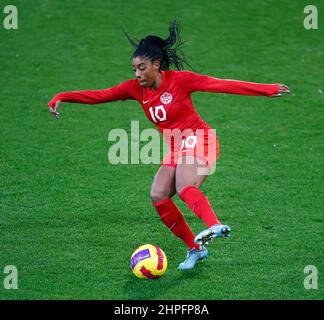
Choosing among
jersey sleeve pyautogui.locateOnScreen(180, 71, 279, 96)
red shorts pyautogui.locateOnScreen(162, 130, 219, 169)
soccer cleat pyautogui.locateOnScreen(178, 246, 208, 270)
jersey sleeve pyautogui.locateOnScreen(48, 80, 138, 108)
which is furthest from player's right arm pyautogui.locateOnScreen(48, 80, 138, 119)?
soccer cleat pyautogui.locateOnScreen(178, 246, 208, 270)

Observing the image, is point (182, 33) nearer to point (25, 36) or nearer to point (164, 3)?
point (164, 3)

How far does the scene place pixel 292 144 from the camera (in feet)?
32.0

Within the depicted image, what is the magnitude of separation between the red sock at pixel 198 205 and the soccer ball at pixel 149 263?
1.93ft

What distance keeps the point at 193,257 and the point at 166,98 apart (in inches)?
61.6

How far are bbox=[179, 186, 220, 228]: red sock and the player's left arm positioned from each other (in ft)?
3.15

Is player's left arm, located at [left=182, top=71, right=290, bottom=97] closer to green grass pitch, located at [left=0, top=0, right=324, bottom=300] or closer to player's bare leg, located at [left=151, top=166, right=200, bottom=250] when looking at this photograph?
player's bare leg, located at [left=151, top=166, right=200, bottom=250]

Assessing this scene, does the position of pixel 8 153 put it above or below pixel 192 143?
above

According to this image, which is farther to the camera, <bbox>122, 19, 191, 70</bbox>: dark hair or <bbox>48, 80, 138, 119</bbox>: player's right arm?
<bbox>48, 80, 138, 119</bbox>: player's right arm

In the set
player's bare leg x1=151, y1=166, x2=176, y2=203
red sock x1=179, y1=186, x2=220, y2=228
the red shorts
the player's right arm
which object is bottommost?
red sock x1=179, y1=186, x2=220, y2=228

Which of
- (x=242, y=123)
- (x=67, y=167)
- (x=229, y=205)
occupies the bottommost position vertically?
(x=229, y=205)

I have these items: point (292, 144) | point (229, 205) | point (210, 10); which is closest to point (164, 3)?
point (210, 10)

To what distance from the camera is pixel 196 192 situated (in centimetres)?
620

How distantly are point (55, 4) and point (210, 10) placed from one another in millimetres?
3277

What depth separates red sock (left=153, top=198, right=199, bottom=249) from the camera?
6535 millimetres
